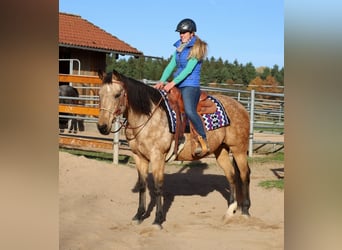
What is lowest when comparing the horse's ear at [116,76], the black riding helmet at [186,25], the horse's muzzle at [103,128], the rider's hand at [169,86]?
the horse's muzzle at [103,128]

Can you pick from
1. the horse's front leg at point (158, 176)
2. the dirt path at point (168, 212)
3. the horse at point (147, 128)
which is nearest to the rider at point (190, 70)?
the horse at point (147, 128)

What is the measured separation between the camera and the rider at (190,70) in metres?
3.59

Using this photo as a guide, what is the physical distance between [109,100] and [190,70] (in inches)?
27.9

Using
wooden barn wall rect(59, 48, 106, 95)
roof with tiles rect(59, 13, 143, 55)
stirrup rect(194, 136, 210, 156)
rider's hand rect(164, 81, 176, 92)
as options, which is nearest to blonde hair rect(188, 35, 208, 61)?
rider's hand rect(164, 81, 176, 92)

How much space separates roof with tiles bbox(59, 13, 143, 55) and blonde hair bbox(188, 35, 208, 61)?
8.21 metres

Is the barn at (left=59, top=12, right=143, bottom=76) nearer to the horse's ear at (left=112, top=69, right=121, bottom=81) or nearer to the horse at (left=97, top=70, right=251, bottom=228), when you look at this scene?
the horse at (left=97, top=70, right=251, bottom=228)

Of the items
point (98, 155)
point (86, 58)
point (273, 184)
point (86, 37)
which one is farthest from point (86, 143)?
point (86, 37)

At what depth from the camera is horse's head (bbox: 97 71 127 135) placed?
11.3 ft

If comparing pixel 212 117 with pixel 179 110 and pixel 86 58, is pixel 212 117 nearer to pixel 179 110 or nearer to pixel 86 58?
pixel 179 110

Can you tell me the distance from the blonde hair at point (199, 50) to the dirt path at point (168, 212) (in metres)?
1.47

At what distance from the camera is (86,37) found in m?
12.9

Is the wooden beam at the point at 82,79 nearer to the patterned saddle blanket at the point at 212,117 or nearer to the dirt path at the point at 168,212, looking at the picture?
the dirt path at the point at 168,212
